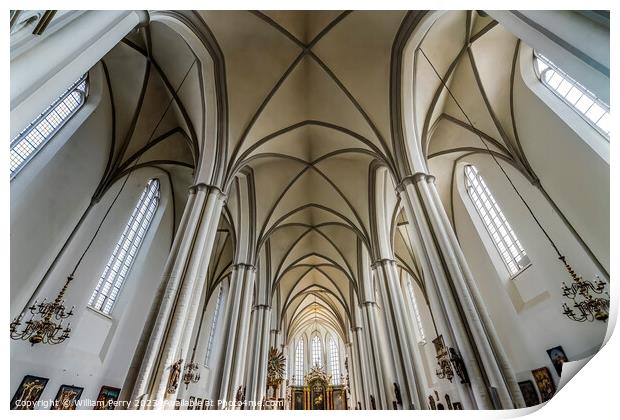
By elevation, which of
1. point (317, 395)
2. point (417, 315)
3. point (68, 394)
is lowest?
point (68, 394)

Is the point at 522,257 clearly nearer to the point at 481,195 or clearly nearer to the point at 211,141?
the point at 481,195

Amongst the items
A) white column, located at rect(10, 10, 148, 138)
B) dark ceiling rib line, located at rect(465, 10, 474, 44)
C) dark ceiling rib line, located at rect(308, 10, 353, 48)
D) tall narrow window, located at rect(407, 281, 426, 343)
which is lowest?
white column, located at rect(10, 10, 148, 138)

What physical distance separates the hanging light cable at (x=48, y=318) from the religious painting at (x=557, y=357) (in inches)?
476

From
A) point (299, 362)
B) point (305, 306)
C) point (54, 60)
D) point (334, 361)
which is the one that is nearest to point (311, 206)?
point (54, 60)

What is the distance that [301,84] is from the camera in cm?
1043

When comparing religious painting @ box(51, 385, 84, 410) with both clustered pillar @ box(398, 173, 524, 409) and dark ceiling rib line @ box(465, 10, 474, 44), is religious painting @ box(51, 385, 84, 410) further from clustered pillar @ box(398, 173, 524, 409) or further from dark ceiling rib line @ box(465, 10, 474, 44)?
dark ceiling rib line @ box(465, 10, 474, 44)

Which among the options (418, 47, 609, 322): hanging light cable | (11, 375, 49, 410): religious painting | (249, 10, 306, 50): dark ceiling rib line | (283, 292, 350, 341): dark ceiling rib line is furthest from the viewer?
(283, 292, 350, 341): dark ceiling rib line

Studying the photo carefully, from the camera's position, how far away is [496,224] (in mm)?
10406

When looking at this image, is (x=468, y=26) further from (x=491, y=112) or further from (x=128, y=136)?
(x=128, y=136)

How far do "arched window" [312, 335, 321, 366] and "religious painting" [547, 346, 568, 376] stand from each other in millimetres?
28504

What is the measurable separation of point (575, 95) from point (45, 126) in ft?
45.9

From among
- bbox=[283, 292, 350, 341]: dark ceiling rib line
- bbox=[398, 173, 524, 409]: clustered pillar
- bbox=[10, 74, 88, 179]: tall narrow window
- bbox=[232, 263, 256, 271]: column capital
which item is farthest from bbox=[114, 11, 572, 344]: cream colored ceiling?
bbox=[283, 292, 350, 341]: dark ceiling rib line

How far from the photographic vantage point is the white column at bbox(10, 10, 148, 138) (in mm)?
2602
